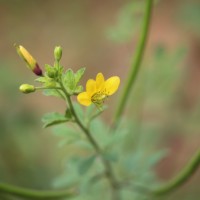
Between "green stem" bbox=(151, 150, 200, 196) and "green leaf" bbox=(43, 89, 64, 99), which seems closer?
"green leaf" bbox=(43, 89, 64, 99)

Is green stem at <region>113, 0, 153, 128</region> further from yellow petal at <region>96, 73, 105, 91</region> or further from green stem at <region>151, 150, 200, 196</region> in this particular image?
yellow petal at <region>96, 73, 105, 91</region>

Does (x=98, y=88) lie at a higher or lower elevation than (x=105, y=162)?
higher

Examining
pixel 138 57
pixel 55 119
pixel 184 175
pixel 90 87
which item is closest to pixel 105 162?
pixel 184 175

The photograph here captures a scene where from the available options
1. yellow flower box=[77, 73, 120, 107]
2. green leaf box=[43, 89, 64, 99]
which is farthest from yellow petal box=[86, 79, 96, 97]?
green leaf box=[43, 89, 64, 99]

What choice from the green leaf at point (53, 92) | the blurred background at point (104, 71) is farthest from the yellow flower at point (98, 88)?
the blurred background at point (104, 71)

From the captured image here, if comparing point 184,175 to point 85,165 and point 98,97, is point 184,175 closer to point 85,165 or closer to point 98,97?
point 85,165

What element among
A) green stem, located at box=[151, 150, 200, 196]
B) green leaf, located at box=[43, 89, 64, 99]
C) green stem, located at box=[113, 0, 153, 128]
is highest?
green leaf, located at box=[43, 89, 64, 99]

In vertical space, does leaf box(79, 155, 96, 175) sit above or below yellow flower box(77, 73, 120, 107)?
below
